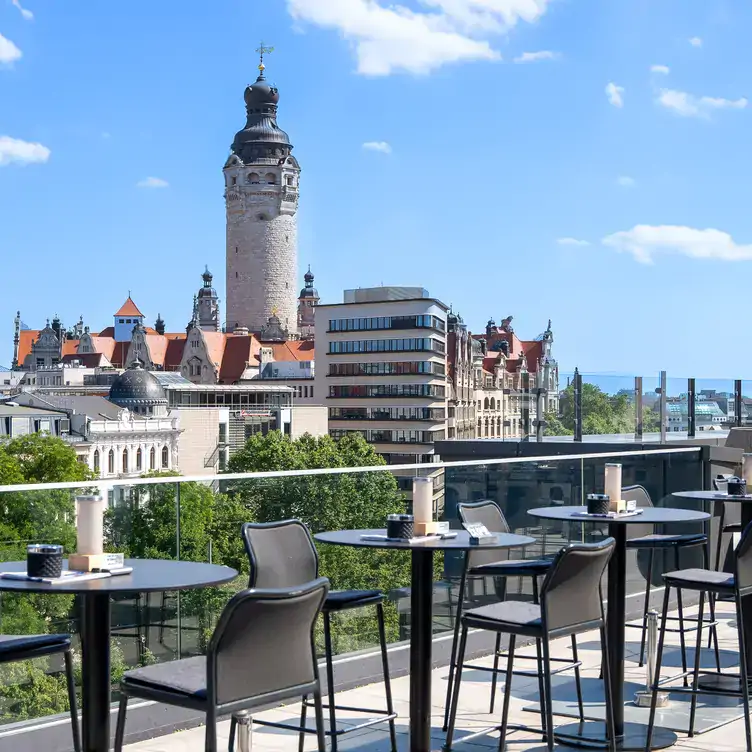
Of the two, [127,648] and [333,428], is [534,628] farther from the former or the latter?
→ [333,428]

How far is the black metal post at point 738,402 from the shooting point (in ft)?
44.4

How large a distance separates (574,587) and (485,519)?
1.35 m

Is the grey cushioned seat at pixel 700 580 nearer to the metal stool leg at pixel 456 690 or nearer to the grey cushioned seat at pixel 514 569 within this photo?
the grey cushioned seat at pixel 514 569

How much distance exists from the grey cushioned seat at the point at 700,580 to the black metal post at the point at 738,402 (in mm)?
8166

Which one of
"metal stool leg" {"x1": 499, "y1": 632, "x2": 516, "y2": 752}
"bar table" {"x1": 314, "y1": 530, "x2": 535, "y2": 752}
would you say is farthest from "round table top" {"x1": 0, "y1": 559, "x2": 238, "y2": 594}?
"metal stool leg" {"x1": 499, "y1": 632, "x2": 516, "y2": 752}

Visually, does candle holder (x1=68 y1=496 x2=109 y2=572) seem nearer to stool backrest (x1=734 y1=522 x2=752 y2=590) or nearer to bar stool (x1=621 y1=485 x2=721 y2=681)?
stool backrest (x1=734 y1=522 x2=752 y2=590)

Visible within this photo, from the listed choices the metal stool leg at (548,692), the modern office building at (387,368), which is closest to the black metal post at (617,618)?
the metal stool leg at (548,692)

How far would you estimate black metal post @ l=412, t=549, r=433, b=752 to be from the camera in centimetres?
454

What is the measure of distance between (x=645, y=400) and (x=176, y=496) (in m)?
8.44

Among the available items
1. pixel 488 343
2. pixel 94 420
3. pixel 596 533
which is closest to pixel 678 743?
pixel 596 533

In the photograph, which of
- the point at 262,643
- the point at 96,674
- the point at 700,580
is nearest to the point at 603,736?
the point at 700,580

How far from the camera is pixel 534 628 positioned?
4.37m

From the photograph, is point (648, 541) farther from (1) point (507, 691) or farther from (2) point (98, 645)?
(2) point (98, 645)

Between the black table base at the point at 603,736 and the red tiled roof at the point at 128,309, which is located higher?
the red tiled roof at the point at 128,309
